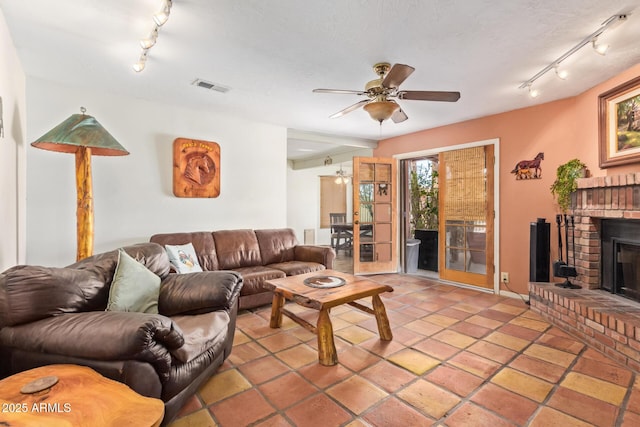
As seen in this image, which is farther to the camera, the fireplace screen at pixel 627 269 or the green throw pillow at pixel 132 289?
the fireplace screen at pixel 627 269

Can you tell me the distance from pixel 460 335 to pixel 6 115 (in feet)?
12.7

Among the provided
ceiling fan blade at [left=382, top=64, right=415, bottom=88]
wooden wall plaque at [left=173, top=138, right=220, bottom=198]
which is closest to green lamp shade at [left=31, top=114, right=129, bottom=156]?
wooden wall plaque at [left=173, top=138, right=220, bottom=198]

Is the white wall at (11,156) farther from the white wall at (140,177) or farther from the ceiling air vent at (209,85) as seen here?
the ceiling air vent at (209,85)

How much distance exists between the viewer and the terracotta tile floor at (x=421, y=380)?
1592mm

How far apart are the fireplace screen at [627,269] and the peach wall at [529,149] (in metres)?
0.66

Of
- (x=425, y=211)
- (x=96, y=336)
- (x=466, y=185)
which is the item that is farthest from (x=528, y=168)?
(x=96, y=336)

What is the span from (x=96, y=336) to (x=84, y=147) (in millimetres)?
1772

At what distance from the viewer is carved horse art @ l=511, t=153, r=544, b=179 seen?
11.5 ft

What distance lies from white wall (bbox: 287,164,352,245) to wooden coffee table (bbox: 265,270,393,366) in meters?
4.95

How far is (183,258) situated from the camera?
3.04 m

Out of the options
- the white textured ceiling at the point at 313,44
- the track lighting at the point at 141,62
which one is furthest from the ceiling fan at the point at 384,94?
the track lighting at the point at 141,62

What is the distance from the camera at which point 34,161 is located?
282 centimetres

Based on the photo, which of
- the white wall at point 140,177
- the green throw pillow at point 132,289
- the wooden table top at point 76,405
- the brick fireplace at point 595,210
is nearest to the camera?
the wooden table top at point 76,405

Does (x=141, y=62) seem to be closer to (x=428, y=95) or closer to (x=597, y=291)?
(x=428, y=95)
